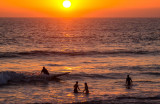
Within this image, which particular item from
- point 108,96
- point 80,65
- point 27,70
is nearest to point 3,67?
point 27,70

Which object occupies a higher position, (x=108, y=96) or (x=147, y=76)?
(x=147, y=76)

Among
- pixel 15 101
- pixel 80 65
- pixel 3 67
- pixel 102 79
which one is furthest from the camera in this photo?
pixel 80 65

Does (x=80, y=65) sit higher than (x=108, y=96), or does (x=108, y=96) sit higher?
(x=80, y=65)

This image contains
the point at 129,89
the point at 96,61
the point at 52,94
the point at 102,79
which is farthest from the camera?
the point at 96,61

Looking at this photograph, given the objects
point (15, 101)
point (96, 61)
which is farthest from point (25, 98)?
point (96, 61)

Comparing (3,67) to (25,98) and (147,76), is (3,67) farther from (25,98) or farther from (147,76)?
(147,76)

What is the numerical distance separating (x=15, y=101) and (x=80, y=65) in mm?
17136

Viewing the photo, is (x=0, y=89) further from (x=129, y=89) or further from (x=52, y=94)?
(x=129, y=89)

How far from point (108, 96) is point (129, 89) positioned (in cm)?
322

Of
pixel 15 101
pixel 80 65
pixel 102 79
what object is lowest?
pixel 15 101

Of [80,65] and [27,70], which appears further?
[80,65]

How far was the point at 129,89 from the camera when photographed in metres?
23.0

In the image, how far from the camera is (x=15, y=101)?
19.5 metres

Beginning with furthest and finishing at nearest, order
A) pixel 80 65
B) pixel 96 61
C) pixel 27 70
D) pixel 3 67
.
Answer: pixel 96 61
pixel 80 65
pixel 3 67
pixel 27 70
